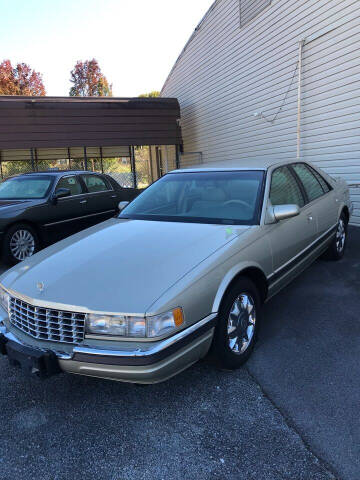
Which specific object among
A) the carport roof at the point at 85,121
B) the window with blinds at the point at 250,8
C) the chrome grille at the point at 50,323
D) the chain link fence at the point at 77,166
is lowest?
the chrome grille at the point at 50,323

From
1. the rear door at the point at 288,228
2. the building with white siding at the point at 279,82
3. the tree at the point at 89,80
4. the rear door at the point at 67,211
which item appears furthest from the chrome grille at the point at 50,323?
the tree at the point at 89,80

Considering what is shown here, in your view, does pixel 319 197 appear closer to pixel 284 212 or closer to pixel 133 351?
pixel 284 212

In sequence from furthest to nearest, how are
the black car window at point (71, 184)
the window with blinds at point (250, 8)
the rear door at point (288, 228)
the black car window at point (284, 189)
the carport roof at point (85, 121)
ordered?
the carport roof at point (85, 121)
the window with blinds at point (250, 8)
the black car window at point (71, 184)
the black car window at point (284, 189)
the rear door at point (288, 228)

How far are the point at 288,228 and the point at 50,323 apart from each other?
2288 mm

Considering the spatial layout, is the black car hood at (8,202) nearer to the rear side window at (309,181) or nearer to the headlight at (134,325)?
the rear side window at (309,181)

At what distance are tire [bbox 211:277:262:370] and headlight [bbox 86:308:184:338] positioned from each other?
49cm

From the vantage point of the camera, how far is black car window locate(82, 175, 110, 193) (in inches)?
304

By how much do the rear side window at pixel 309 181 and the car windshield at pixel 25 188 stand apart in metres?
4.46

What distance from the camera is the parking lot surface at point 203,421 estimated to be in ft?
6.85

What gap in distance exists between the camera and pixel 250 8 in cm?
1002

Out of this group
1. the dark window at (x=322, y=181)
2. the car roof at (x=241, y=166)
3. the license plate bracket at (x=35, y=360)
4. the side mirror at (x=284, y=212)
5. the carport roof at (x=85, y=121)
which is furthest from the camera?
the carport roof at (x=85, y=121)

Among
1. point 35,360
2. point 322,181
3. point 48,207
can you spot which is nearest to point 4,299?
point 35,360

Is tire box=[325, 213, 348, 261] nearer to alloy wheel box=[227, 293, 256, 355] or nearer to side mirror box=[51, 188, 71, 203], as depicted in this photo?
alloy wheel box=[227, 293, 256, 355]

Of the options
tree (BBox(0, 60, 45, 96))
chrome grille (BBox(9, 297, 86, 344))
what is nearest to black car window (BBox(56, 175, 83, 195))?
chrome grille (BBox(9, 297, 86, 344))
